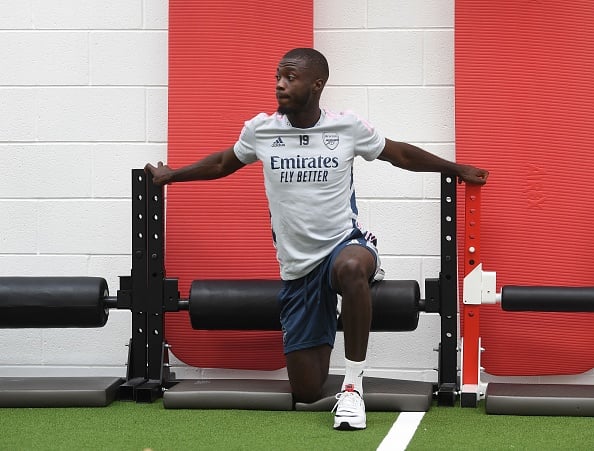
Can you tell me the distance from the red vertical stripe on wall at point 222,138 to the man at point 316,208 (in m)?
0.60

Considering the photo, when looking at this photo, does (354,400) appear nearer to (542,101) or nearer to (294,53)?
(294,53)

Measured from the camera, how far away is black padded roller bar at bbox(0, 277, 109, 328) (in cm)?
480

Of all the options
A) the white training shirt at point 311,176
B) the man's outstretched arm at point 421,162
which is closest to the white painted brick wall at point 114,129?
the man's outstretched arm at point 421,162

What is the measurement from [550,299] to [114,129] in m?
2.04

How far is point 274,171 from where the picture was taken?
4355mm

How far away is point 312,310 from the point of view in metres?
4.45

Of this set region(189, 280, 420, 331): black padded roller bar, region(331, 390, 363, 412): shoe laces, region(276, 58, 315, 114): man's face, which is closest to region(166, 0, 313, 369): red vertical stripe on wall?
region(189, 280, 420, 331): black padded roller bar

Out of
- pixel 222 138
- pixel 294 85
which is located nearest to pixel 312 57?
pixel 294 85

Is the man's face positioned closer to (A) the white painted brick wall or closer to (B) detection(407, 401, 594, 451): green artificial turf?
(A) the white painted brick wall

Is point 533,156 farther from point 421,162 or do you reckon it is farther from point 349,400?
point 349,400

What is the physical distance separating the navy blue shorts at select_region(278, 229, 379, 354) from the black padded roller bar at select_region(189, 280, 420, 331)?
24 centimetres

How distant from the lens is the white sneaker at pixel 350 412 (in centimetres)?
404

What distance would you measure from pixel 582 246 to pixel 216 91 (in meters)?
1.68

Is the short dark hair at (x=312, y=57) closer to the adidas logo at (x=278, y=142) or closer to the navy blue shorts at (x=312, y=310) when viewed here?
the adidas logo at (x=278, y=142)
